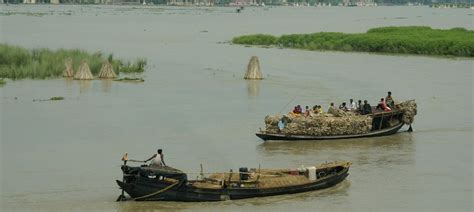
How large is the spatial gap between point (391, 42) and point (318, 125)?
47655 mm

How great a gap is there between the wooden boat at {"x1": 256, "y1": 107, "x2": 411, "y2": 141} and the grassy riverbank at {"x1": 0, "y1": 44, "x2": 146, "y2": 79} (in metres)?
22.5

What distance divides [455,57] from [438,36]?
408 inches

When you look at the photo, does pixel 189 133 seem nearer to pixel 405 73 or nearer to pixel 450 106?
pixel 450 106

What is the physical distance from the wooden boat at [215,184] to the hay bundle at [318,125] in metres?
6.69

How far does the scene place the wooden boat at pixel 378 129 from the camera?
3144 cm

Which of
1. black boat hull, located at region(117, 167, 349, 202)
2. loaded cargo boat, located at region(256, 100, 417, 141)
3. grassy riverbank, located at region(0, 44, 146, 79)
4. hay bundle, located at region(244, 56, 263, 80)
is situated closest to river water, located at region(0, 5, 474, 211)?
black boat hull, located at region(117, 167, 349, 202)

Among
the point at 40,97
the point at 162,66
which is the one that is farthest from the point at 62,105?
the point at 162,66

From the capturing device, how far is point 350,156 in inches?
1181

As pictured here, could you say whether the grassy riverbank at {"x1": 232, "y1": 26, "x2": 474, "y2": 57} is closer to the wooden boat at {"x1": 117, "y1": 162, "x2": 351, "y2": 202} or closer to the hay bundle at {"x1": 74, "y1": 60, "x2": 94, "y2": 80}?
the hay bundle at {"x1": 74, "y1": 60, "x2": 94, "y2": 80}

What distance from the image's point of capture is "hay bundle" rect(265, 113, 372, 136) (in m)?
31.4

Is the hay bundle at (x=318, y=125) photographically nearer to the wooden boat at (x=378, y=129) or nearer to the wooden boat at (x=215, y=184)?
the wooden boat at (x=378, y=129)

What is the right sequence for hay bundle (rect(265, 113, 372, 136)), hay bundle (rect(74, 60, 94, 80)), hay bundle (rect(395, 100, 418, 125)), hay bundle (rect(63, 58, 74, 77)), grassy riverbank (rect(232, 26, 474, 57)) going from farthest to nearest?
grassy riverbank (rect(232, 26, 474, 57)), hay bundle (rect(63, 58, 74, 77)), hay bundle (rect(74, 60, 94, 80)), hay bundle (rect(395, 100, 418, 125)), hay bundle (rect(265, 113, 372, 136))

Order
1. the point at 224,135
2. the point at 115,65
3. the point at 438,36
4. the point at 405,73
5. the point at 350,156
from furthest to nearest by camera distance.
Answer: the point at 438,36, the point at 405,73, the point at 115,65, the point at 224,135, the point at 350,156

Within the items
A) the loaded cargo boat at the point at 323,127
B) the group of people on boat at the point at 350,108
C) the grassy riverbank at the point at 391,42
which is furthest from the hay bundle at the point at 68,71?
the grassy riverbank at the point at 391,42
